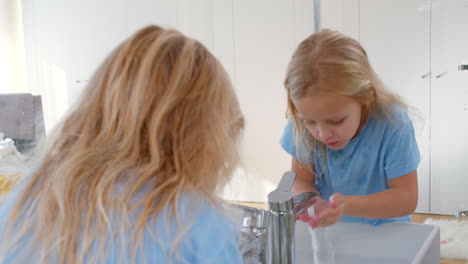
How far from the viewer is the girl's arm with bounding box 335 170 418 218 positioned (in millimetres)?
896

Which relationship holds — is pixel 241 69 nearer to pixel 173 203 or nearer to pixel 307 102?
pixel 307 102

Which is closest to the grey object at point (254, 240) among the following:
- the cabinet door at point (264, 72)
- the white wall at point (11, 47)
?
the cabinet door at point (264, 72)

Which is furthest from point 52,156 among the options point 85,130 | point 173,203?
point 173,203

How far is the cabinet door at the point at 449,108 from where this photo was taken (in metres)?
2.39

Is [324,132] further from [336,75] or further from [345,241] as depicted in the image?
[345,241]

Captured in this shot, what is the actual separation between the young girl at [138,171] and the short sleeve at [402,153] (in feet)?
1.62

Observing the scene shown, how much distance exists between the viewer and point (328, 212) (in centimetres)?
80

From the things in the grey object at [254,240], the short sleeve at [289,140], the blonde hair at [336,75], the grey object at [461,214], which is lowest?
the grey object at [461,214]

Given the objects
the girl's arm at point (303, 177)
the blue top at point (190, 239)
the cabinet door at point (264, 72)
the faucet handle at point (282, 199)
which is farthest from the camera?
the cabinet door at point (264, 72)

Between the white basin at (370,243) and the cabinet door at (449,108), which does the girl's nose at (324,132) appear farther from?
A: the cabinet door at (449,108)

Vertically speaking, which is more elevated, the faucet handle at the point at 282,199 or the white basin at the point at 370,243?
the faucet handle at the point at 282,199

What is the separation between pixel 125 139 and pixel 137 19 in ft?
9.42

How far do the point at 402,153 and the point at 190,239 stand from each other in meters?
0.62

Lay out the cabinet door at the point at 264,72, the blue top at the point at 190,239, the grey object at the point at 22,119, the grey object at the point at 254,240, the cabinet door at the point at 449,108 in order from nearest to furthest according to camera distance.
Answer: the blue top at the point at 190,239 < the grey object at the point at 254,240 < the grey object at the point at 22,119 < the cabinet door at the point at 449,108 < the cabinet door at the point at 264,72
